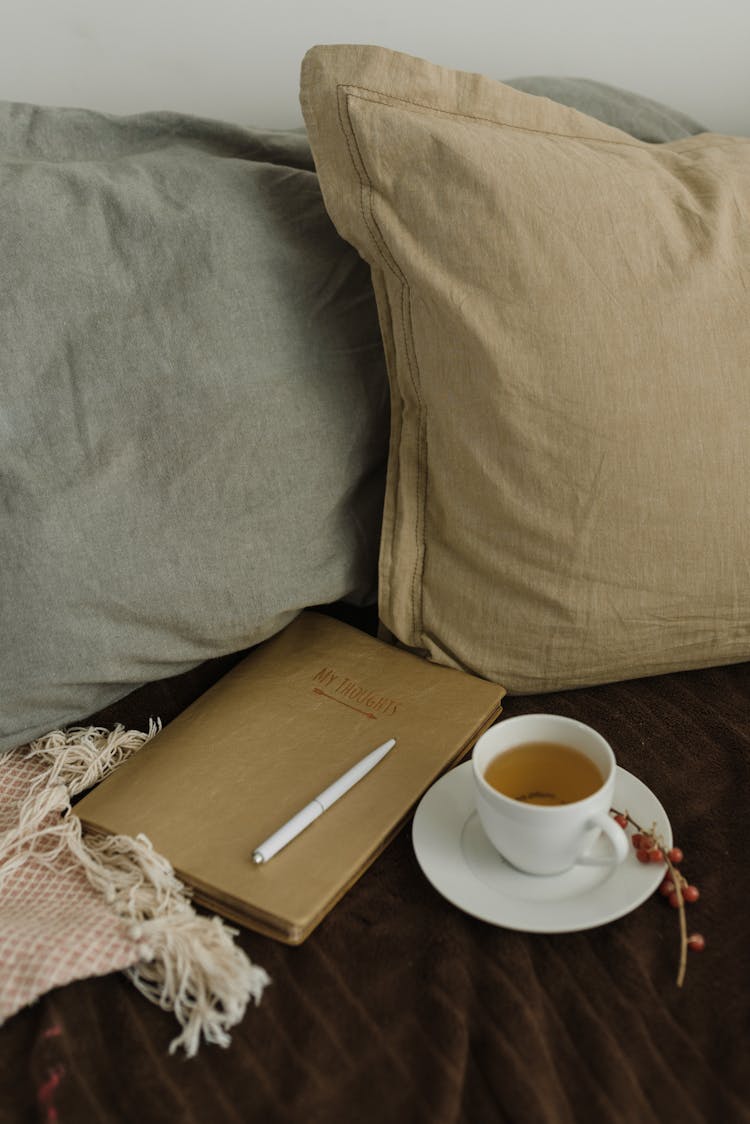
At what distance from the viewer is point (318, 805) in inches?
27.7

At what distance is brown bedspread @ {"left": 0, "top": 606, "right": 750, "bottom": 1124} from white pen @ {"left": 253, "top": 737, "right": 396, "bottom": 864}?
6 centimetres

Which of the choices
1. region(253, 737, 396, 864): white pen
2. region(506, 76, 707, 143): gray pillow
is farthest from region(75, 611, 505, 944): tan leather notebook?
region(506, 76, 707, 143): gray pillow

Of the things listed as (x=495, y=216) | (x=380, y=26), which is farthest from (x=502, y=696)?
(x=380, y=26)

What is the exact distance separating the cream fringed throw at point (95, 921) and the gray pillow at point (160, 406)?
69mm

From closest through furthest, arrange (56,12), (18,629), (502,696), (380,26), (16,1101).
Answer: (16,1101) < (18,629) < (502,696) < (56,12) < (380,26)

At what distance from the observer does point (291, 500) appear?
0.82 meters

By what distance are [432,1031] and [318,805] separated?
17 cm

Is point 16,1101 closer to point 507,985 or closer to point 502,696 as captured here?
point 507,985

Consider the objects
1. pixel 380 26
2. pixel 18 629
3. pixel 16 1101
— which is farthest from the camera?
pixel 380 26

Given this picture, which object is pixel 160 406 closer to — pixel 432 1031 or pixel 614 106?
pixel 432 1031

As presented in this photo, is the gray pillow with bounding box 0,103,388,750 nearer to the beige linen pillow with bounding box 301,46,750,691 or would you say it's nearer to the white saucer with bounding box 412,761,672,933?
the beige linen pillow with bounding box 301,46,750,691

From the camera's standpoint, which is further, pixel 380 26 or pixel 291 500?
pixel 380 26

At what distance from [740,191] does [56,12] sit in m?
0.68

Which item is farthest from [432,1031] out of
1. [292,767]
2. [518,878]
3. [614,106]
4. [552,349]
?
[614,106]
